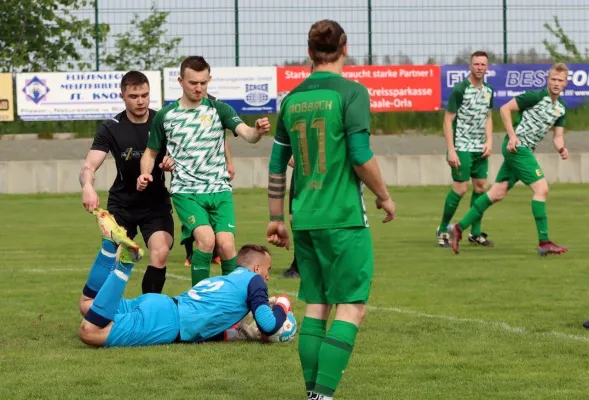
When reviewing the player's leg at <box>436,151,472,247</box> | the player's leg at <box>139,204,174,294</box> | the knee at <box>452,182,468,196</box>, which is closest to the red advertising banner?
the player's leg at <box>436,151,472,247</box>

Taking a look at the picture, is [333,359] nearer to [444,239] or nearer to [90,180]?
[90,180]

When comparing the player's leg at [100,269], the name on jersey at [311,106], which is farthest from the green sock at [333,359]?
the player's leg at [100,269]

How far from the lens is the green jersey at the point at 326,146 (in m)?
6.21

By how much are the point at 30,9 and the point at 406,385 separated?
2576 cm

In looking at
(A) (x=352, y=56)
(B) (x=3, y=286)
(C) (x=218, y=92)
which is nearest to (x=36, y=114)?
(C) (x=218, y=92)

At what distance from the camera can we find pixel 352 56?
1209 inches

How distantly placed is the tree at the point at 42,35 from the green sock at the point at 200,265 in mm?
21252

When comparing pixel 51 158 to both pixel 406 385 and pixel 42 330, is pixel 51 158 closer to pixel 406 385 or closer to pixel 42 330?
pixel 42 330

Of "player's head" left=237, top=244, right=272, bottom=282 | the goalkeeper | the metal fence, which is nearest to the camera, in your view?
the goalkeeper

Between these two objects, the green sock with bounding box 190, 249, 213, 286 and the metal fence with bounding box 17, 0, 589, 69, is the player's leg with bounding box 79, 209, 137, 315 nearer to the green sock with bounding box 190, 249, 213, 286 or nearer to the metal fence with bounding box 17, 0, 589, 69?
the green sock with bounding box 190, 249, 213, 286

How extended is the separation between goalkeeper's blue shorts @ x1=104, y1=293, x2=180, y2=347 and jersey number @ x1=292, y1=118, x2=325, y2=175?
2.51m

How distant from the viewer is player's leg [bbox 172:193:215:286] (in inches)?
374

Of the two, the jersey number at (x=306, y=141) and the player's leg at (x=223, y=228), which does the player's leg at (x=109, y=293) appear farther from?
the jersey number at (x=306, y=141)

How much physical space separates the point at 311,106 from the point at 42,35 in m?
25.7
